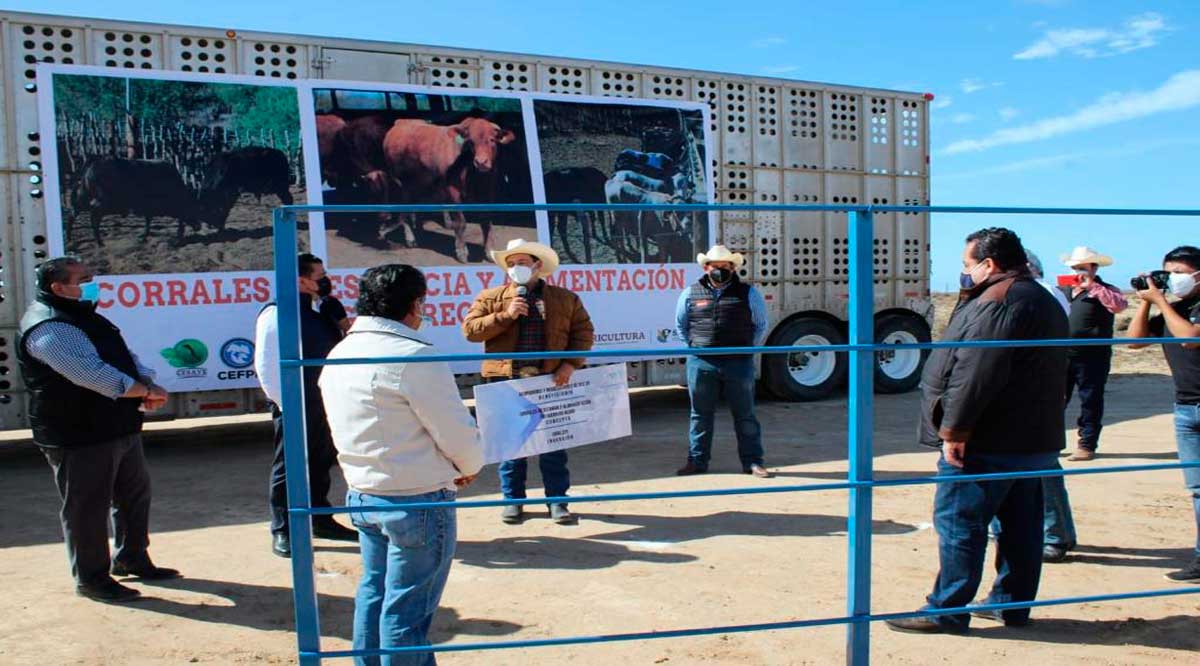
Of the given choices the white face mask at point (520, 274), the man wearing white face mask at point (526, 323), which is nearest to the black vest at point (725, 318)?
the man wearing white face mask at point (526, 323)

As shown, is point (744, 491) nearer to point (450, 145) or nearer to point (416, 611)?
point (416, 611)

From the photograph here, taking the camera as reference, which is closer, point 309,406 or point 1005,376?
point 1005,376

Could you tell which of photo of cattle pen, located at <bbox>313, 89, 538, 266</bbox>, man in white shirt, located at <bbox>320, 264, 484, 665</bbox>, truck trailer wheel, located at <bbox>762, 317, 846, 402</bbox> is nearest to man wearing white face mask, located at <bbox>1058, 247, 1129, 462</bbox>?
truck trailer wheel, located at <bbox>762, 317, 846, 402</bbox>

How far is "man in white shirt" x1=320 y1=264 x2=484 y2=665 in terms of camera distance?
9.61 ft

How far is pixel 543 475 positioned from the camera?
5566mm

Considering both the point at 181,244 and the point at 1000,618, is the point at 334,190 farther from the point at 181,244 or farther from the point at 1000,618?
the point at 1000,618

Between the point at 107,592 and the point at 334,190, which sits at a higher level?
the point at 334,190

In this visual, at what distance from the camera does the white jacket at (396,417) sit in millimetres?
2914

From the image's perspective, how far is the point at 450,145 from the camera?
873 cm

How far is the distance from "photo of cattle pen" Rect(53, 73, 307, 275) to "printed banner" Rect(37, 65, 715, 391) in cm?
1

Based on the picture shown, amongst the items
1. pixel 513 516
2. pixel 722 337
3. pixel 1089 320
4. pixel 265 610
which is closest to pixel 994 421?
pixel 513 516

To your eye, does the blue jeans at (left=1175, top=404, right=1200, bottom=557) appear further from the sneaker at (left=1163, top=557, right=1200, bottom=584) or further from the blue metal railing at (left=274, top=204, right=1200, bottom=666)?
the blue metal railing at (left=274, top=204, right=1200, bottom=666)

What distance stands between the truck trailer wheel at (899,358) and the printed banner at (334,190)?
316 centimetres

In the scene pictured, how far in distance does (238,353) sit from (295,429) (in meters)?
5.55
